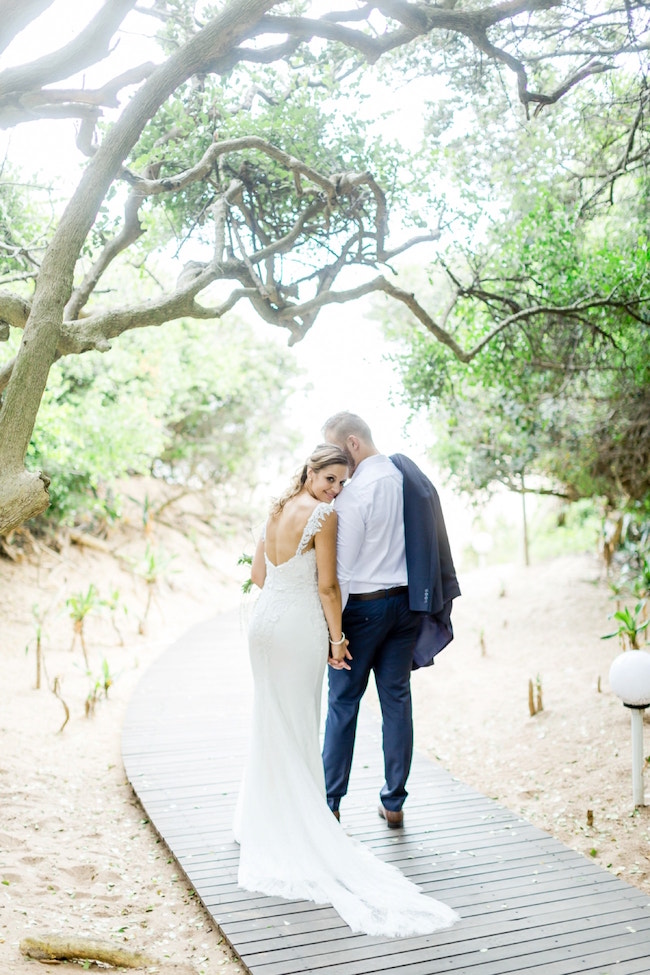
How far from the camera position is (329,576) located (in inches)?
143

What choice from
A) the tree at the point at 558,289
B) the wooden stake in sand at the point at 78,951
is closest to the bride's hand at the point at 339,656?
the wooden stake in sand at the point at 78,951

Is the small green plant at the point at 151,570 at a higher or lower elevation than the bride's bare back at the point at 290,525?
lower

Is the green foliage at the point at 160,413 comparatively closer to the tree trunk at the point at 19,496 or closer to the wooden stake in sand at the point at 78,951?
the tree trunk at the point at 19,496

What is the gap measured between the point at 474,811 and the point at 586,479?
21.4 feet

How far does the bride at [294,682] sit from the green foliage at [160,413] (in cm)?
360

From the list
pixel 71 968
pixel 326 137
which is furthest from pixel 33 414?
pixel 326 137

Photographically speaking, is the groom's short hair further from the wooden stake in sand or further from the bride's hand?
the wooden stake in sand

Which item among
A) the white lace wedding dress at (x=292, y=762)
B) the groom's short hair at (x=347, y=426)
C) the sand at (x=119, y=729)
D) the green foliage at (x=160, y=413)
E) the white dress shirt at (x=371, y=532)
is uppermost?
the green foliage at (x=160, y=413)

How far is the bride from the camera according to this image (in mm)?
3535

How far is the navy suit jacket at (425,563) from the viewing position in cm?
379

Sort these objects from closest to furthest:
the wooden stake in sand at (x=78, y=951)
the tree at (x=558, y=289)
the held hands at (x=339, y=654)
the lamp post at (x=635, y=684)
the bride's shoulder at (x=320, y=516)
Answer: the wooden stake in sand at (x=78, y=951), the bride's shoulder at (x=320, y=516), the held hands at (x=339, y=654), the lamp post at (x=635, y=684), the tree at (x=558, y=289)

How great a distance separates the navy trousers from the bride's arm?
0.53ft

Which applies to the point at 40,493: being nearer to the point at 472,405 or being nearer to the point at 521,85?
the point at 521,85

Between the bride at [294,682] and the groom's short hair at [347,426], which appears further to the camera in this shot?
the groom's short hair at [347,426]
